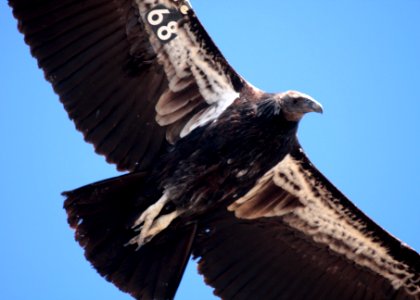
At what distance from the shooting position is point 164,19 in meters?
9.29

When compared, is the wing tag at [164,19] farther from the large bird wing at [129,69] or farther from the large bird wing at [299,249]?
the large bird wing at [299,249]

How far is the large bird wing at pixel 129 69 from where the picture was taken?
9297mm

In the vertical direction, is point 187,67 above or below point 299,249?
above

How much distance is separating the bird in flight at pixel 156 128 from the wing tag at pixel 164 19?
0.03 ft

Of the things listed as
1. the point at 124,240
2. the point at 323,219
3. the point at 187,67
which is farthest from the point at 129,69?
the point at 323,219

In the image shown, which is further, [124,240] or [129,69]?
[129,69]

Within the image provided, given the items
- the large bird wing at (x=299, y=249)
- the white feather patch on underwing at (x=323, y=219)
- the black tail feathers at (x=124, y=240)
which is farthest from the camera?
the large bird wing at (x=299, y=249)

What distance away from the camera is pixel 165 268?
9578 millimetres

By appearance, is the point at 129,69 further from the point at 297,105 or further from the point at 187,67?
the point at 297,105

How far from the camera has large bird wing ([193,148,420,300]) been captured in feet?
33.1

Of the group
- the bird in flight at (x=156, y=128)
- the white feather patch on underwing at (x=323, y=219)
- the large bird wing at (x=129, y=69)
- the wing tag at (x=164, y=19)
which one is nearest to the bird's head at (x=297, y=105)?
the bird in flight at (x=156, y=128)

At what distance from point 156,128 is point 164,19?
1.19 meters

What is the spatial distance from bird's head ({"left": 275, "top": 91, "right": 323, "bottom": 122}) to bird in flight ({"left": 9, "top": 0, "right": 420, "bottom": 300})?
0.04 feet

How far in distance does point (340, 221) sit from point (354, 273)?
0.70 m
